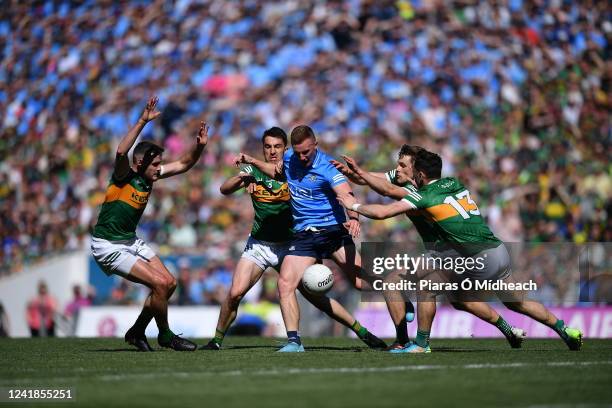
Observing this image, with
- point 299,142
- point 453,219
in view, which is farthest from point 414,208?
point 299,142

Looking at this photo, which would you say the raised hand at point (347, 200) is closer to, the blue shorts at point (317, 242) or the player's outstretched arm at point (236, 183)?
the blue shorts at point (317, 242)

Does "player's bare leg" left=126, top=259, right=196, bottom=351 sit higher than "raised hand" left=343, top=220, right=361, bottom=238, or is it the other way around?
"raised hand" left=343, top=220, right=361, bottom=238

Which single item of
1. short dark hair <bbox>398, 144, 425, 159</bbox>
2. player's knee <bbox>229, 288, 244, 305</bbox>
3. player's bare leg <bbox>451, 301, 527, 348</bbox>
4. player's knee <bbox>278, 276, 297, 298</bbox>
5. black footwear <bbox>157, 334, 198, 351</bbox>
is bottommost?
black footwear <bbox>157, 334, 198, 351</bbox>

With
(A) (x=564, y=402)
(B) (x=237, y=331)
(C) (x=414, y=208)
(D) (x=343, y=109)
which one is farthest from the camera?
(D) (x=343, y=109)

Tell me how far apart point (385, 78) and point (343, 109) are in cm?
129

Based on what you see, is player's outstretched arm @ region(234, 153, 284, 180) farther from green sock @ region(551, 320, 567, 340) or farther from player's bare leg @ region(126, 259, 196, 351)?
green sock @ region(551, 320, 567, 340)

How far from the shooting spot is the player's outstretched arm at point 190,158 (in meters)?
11.1

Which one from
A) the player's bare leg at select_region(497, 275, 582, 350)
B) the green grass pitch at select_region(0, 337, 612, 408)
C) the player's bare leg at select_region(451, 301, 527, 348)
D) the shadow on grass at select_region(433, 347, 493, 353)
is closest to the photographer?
the green grass pitch at select_region(0, 337, 612, 408)

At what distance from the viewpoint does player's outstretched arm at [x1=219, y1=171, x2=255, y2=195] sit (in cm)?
1129

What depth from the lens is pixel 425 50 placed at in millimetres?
24141

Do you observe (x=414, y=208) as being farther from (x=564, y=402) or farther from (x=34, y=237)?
(x=34, y=237)

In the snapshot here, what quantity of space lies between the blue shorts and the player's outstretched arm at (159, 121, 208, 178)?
1.44 metres

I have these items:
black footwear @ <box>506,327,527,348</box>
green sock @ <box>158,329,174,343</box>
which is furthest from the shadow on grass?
green sock @ <box>158,329,174,343</box>

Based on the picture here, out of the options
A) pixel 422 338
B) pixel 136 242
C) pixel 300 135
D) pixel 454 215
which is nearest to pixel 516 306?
pixel 422 338
